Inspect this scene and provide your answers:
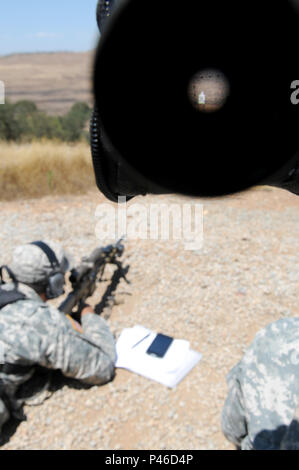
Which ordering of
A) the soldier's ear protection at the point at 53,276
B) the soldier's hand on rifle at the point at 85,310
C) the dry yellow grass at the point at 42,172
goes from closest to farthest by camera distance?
→ the soldier's ear protection at the point at 53,276 → the soldier's hand on rifle at the point at 85,310 → the dry yellow grass at the point at 42,172

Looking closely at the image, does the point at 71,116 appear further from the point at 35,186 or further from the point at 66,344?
the point at 66,344

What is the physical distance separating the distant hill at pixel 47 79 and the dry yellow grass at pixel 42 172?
57.4 feet

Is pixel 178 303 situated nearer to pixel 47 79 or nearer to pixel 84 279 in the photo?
pixel 84 279

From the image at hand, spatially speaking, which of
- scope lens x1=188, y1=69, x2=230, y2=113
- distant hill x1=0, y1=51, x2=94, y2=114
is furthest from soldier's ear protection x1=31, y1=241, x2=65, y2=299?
distant hill x1=0, y1=51, x2=94, y2=114

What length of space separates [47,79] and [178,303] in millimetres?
61211

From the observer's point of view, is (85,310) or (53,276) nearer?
(53,276)

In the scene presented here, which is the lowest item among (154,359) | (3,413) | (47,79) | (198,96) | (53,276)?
A: (47,79)

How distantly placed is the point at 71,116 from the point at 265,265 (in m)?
11.2

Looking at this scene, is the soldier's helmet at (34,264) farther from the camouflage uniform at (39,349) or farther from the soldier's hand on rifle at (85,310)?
the soldier's hand on rifle at (85,310)

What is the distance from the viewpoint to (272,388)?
1.95m

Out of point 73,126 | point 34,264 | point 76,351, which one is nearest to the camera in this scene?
point 76,351

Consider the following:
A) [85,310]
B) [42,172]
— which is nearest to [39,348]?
[85,310]

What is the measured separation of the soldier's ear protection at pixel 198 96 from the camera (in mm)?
655

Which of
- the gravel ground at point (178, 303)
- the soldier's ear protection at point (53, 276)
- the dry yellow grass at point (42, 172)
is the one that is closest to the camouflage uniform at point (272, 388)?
the gravel ground at point (178, 303)
